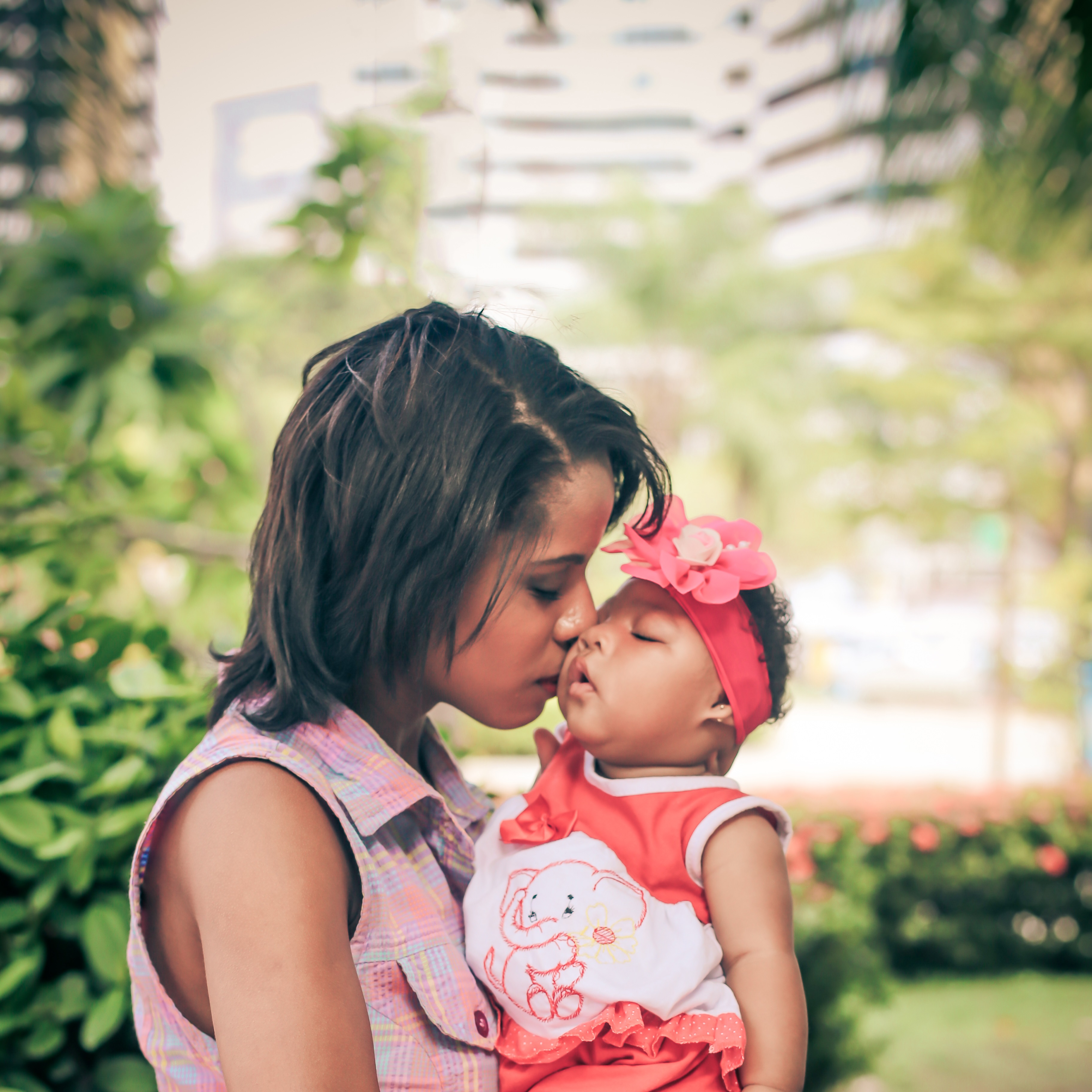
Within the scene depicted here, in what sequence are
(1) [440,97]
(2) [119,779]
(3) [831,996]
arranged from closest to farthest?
(2) [119,779] → (1) [440,97] → (3) [831,996]

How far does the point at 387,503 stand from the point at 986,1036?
517 cm

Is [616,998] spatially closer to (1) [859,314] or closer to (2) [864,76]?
(2) [864,76]

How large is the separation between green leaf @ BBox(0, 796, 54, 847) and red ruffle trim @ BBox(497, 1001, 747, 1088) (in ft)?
2.53

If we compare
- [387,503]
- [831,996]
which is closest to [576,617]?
[387,503]

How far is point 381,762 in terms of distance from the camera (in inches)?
41.6

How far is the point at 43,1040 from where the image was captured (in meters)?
1.38

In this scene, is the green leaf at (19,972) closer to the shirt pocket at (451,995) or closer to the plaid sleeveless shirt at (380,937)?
the plaid sleeveless shirt at (380,937)

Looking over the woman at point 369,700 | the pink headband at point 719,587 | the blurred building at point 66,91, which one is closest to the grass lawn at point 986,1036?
the pink headband at point 719,587

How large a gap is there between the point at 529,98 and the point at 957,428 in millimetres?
14939

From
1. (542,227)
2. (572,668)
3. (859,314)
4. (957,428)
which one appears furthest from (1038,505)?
(542,227)

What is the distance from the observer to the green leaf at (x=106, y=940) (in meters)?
1.36

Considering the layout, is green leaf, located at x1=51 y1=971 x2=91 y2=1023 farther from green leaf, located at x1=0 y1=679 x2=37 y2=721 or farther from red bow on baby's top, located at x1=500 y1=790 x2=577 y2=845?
red bow on baby's top, located at x1=500 y1=790 x2=577 y2=845

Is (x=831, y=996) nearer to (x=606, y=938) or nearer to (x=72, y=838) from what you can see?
(x=606, y=938)

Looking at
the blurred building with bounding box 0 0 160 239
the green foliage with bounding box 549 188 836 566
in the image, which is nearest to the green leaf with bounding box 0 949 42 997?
the blurred building with bounding box 0 0 160 239
